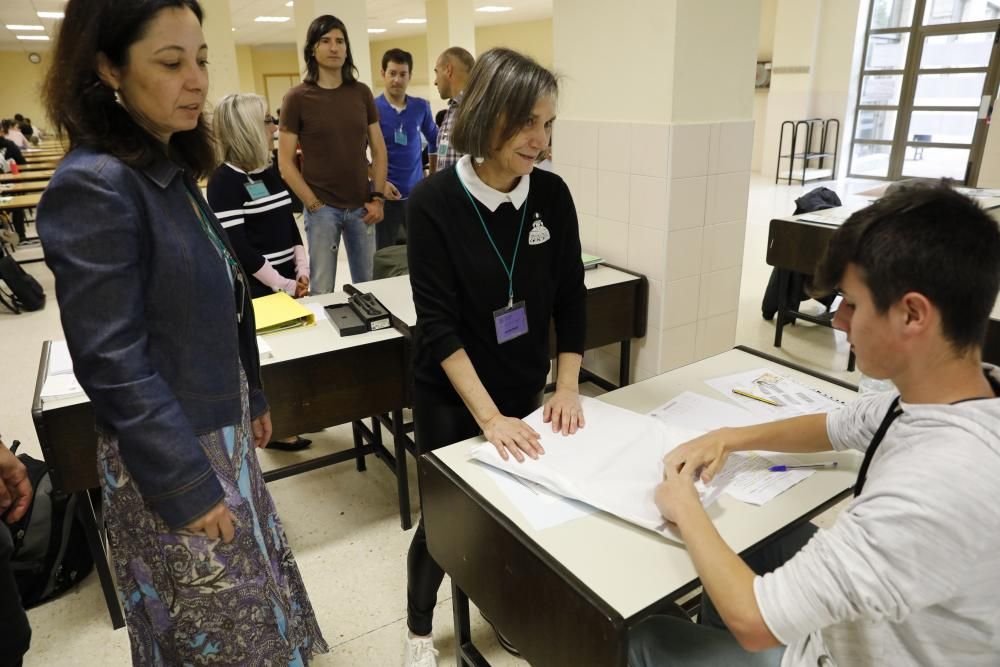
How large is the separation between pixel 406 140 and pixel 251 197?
69.4 inches

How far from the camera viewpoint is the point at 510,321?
1.47 metres

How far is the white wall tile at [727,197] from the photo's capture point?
8.82 feet

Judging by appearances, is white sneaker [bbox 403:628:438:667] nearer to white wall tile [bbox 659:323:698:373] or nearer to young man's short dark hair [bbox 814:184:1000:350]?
young man's short dark hair [bbox 814:184:1000:350]

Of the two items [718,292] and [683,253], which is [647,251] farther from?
[718,292]

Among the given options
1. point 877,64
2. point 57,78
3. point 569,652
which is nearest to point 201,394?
point 57,78

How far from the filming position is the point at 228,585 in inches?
46.9

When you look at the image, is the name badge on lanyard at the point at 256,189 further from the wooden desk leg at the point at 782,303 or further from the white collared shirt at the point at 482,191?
the wooden desk leg at the point at 782,303

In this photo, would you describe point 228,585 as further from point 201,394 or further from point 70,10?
point 70,10

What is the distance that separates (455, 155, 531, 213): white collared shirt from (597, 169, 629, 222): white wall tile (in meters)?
1.40

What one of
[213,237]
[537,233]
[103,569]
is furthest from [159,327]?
[103,569]

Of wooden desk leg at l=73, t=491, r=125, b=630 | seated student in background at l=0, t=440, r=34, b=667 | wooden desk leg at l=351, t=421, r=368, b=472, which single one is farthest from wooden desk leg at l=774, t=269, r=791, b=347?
seated student in background at l=0, t=440, r=34, b=667

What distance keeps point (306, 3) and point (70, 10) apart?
6.51 metres

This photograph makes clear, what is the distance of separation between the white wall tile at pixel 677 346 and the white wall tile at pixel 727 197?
46 cm

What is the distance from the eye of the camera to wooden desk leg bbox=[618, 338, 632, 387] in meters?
2.88
